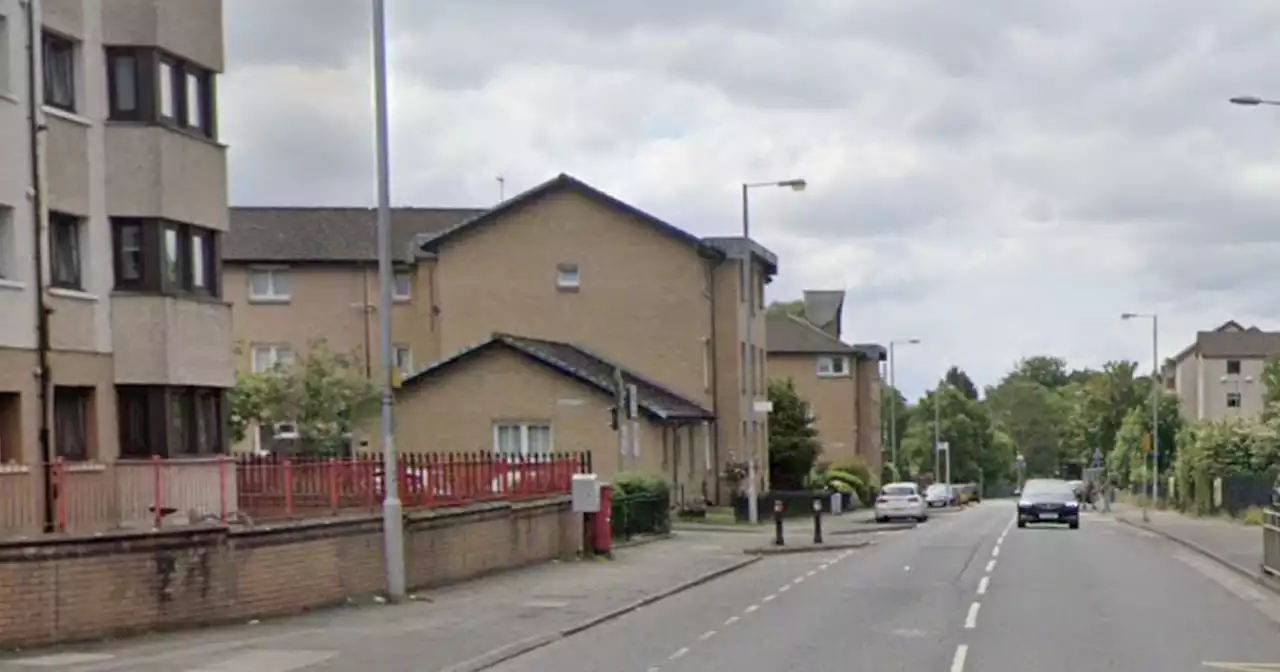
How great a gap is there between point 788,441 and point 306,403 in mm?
25910

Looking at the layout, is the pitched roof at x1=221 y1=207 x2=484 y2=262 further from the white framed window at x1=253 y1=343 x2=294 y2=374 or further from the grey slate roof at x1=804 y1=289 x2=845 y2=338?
the grey slate roof at x1=804 y1=289 x2=845 y2=338

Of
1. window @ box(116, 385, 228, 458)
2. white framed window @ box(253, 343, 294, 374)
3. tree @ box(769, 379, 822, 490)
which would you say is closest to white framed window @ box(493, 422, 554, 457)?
white framed window @ box(253, 343, 294, 374)

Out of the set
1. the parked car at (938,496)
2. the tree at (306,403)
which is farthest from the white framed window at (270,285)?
the parked car at (938,496)

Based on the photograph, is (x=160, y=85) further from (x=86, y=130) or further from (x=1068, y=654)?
(x=1068, y=654)

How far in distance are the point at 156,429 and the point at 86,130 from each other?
485cm

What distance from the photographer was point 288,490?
23.4 meters

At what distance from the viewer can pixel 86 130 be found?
27.1m

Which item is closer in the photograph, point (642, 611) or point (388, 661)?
point (388, 661)

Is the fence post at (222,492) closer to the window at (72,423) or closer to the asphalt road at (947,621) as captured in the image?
the asphalt road at (947,621)

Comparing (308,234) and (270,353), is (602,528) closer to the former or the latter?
(270,353)

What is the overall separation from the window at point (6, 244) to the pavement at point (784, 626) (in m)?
7.28

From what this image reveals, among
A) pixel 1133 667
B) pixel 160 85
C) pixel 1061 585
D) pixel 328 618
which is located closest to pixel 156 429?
pixel 160 85

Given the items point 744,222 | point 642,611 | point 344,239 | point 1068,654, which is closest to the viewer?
point 1068,654

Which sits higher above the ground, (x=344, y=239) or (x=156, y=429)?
(x=344, y=239)
